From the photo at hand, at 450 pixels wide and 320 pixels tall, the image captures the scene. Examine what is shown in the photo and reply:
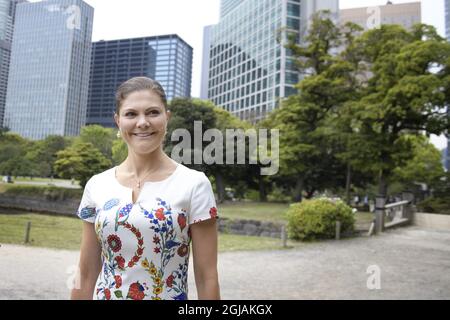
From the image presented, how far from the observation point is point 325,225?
7230 mm

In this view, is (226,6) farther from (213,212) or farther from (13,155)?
(213,212)

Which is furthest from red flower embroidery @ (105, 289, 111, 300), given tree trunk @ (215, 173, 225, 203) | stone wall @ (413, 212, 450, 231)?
tree trunk @ (215, 173, 225, 203)

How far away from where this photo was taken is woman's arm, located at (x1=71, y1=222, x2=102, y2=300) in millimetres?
984

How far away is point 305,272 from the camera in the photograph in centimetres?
468

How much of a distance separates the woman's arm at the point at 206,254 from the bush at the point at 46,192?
4.94 m

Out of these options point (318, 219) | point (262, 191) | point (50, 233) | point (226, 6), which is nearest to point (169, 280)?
point (226, 6)

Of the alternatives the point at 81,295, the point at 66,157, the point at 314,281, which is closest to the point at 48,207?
the point at 66,157

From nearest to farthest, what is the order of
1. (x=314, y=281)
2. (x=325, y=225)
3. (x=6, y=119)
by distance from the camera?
(x=6, y=119) < (x=314, y=281) < (x=325, y=225)

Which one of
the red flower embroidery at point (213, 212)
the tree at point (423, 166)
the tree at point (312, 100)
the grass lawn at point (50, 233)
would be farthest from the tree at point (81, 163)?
the tree at point (423, 166)

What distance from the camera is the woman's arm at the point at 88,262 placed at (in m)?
0.98

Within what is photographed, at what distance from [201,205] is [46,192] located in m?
5.69

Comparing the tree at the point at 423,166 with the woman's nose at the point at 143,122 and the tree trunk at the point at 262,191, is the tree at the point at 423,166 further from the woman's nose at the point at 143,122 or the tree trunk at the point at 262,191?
the woman's nose at the point at 143,122

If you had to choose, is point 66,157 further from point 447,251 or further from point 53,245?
point 447,251
